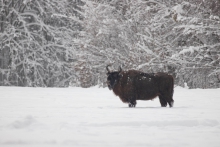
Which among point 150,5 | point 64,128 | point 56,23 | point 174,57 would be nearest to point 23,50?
point 56,23

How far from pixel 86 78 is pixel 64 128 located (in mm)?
15274

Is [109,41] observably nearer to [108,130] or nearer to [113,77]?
[113,77]

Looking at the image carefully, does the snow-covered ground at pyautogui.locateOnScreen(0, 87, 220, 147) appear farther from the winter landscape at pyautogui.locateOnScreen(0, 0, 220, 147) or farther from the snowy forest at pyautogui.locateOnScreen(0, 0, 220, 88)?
the snowy forest at pyautogui.locateOnScreen(0, 0, 220, 88)

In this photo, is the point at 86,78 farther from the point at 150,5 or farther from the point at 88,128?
the point at 88,128

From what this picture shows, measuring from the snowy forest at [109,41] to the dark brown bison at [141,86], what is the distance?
22.7ft

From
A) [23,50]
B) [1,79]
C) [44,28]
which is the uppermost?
[44,28]

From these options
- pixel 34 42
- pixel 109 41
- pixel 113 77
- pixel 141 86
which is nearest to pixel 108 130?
pixel 141 86

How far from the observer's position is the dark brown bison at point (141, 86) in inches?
393

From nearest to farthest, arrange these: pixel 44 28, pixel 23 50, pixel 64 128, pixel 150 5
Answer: pixel 64 128 → pixel 150 5 → pixel 23 50 → pixel 44 28

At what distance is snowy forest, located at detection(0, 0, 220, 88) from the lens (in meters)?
18.0

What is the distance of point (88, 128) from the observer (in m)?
5.99

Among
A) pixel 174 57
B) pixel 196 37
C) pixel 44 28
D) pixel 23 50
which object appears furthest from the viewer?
pixel 44 28

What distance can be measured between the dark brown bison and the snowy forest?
692cm

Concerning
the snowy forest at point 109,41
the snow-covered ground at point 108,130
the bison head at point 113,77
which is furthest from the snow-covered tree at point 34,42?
the snow-covered ground at point 108,130
